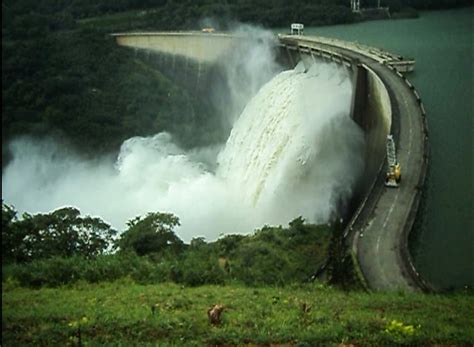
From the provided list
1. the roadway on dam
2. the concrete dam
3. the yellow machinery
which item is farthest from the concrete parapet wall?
the yellow machinery

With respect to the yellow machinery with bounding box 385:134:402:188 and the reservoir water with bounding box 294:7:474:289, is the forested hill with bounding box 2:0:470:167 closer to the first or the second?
the reservoir water with bounding box 294:7:474:289

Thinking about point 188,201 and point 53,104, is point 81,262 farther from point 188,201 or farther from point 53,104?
point 53,104

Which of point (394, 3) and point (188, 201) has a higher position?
point (394, 3)

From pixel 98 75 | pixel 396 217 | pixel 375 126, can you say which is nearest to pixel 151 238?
pixel 396 217

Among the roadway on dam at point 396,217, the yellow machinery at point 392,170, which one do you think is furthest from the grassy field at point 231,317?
the yellow machinery at point 392,170

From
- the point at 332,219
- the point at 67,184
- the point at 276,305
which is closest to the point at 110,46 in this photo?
the point at 67,184

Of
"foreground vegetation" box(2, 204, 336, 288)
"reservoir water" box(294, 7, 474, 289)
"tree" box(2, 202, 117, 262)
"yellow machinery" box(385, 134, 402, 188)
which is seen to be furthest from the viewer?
"yellow machinery" box(385, 134, 402, 188)

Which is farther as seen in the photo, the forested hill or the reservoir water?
the forested hill
